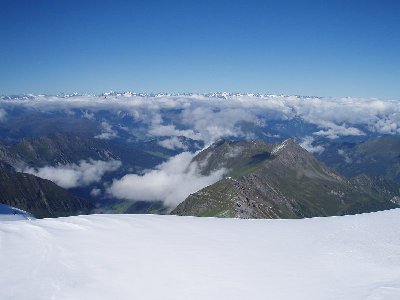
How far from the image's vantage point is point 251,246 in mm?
11883

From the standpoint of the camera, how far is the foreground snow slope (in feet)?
27.8

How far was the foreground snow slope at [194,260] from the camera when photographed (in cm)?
848

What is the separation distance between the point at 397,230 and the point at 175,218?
25.6 ft

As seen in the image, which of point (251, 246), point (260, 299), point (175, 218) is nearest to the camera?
point (260, 299)

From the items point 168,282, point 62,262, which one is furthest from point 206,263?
point 62,262

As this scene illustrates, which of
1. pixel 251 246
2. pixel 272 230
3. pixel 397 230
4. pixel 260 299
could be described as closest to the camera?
pixel 260 299

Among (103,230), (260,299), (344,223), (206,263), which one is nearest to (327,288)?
(260,299)

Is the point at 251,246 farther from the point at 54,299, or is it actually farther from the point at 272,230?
the point at 54,299

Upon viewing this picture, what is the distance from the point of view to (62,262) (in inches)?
376

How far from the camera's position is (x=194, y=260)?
34.0 feet

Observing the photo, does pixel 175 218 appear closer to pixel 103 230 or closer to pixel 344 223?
pixel 103 230

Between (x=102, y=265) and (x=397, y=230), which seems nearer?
(x=102, y=265)

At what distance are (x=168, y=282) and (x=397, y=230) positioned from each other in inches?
319

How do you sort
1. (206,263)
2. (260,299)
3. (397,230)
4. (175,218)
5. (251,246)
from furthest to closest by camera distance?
1. (175,218)
2. (397,230)
3. (251,246)
4. (206,263)
5. (260,299)
